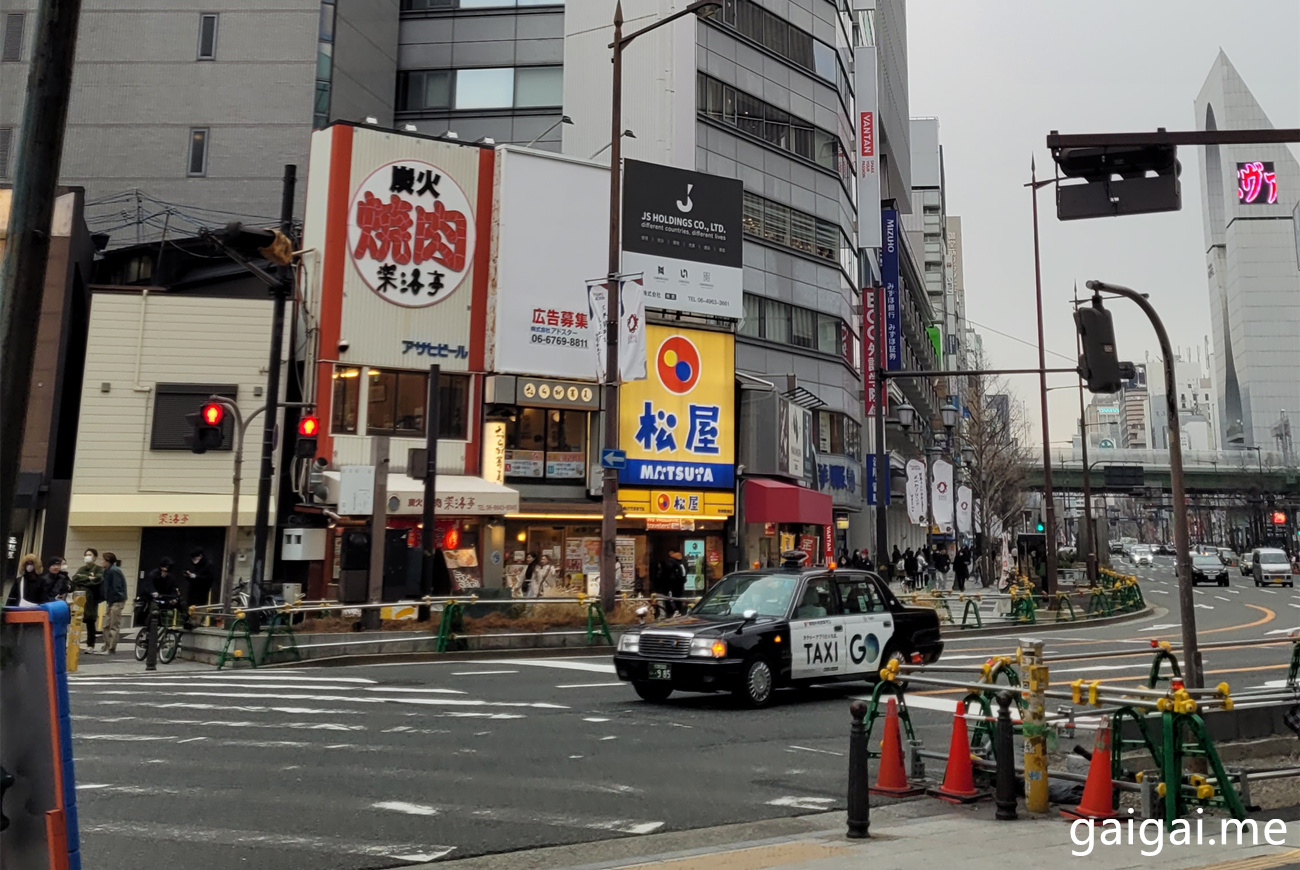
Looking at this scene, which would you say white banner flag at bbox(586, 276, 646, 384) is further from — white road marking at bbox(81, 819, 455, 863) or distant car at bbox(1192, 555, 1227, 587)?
distant car at bbox(1192, 555, 1227, 587)

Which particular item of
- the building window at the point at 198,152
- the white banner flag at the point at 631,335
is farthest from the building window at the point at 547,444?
the building window at the point at 198,152

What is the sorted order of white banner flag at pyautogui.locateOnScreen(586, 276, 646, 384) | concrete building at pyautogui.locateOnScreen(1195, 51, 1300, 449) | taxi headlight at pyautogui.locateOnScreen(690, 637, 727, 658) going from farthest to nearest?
concrete building at pyautogui.locateOnScreen(1195, 51, 1300, 449) → white banner flag at pyautogui.locateOnScreen(586, 276, 646, 384) → taxi headlight at pyautogui.locateOnScreen(690, 637, 727, 658)

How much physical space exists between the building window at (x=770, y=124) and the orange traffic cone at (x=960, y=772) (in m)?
38.8

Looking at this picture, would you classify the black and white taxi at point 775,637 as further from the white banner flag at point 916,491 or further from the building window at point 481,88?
the building window at point 481,88

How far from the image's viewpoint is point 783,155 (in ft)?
159

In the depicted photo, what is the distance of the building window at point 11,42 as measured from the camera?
1655 inches

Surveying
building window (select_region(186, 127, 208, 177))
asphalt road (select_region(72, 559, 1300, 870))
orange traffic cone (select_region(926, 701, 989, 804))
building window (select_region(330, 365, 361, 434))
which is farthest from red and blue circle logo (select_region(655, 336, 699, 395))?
orange traffic cone (select_region(926, 701, 989, 804))

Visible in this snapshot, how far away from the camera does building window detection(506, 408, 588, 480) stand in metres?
33.2

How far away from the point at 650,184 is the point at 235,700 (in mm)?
25582

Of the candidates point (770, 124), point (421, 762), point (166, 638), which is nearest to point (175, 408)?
point (166, 638)

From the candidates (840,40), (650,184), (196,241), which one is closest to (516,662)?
(650,184)

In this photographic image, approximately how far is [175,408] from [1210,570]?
183ft

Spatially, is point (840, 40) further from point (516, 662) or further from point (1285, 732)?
point (1285, 732)

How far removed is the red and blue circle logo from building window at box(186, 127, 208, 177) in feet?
64.2
